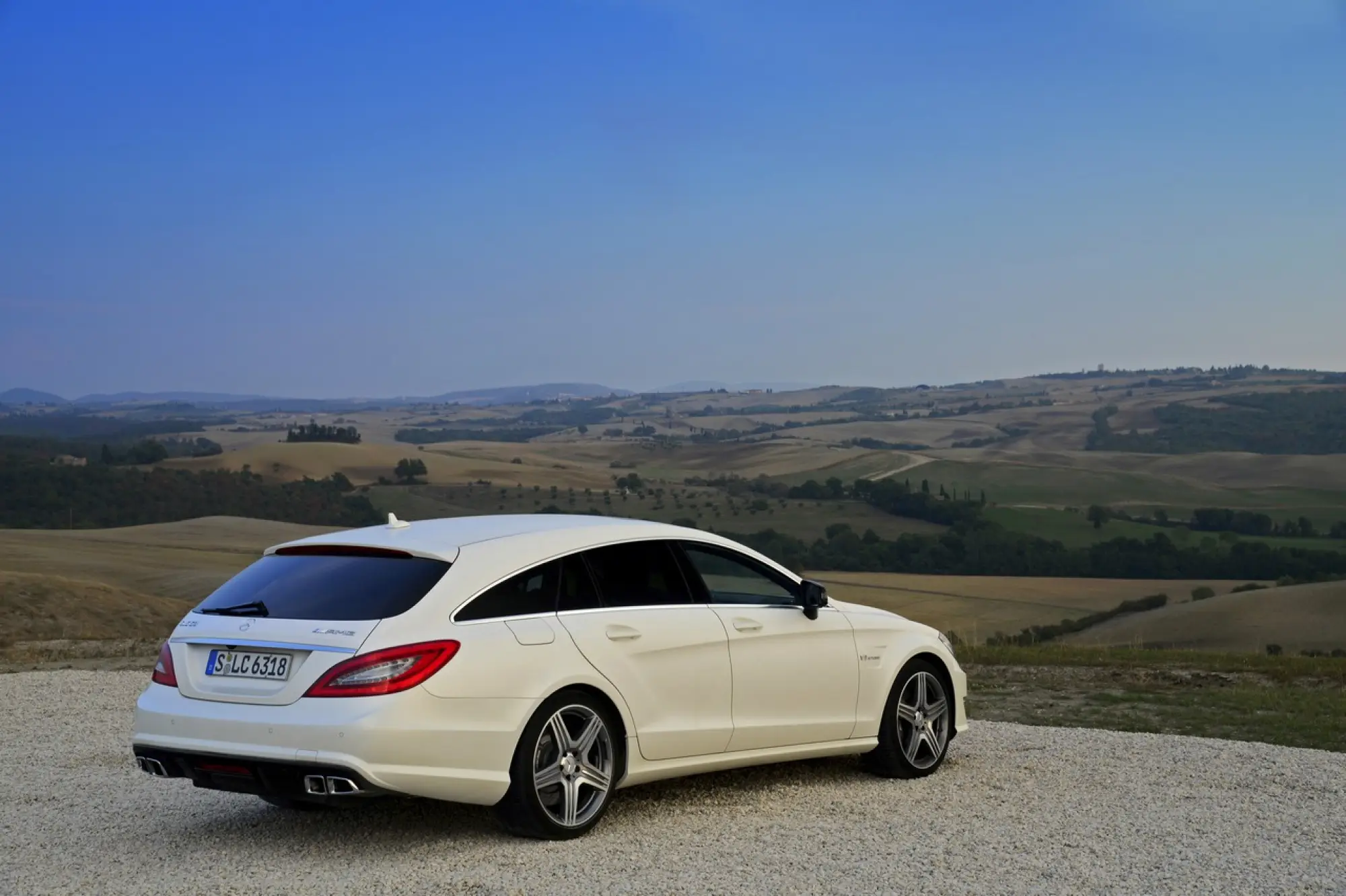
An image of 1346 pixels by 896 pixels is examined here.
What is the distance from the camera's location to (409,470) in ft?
368

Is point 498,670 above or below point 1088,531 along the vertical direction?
above

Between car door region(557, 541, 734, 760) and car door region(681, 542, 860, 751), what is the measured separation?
149 mm

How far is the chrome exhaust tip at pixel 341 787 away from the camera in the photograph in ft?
21.2

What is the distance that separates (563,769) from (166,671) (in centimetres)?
201

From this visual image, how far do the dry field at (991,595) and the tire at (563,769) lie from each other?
43.5m

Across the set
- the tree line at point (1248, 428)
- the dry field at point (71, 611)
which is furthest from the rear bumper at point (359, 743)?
the tree line at point (1248, 428)

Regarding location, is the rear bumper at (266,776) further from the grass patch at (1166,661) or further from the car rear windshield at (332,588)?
the grass patch at (1166,661)

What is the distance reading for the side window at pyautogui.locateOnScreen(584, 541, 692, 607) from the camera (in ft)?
25.2

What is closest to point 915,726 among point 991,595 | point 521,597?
point 521,597

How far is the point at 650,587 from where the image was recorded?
7922mm

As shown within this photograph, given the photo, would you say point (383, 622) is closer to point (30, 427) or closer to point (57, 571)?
point (57, 571)

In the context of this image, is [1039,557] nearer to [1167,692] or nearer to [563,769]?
Answer: [1167,692]

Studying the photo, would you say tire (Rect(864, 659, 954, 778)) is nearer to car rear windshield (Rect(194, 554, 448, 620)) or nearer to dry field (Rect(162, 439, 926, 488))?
car rear windshield (Rect(194, 554, 448, 620))

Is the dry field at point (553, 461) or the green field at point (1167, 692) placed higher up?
the green field at point (1167, 692)
